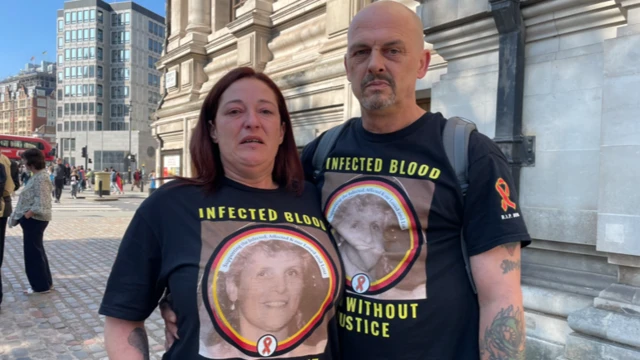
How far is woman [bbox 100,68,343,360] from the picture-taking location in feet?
4.93

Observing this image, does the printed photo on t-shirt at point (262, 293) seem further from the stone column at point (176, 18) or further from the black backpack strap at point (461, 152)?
the stone column at point (176, 18)

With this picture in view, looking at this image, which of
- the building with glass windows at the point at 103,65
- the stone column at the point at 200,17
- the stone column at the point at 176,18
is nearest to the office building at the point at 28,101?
the building with glass windows at the point at 103,65

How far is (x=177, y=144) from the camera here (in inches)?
497

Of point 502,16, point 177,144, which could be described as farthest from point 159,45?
point 502,16

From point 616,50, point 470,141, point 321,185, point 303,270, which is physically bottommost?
point 303,270

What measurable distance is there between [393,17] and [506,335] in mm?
1213

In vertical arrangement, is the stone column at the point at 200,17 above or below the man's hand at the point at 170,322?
above

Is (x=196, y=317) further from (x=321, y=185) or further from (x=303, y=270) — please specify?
(x=321, y=185)

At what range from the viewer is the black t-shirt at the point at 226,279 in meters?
1.50

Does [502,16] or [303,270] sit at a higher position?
[502,16]

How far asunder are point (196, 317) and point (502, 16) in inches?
117

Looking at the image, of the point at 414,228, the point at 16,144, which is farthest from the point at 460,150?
the point at 16,144

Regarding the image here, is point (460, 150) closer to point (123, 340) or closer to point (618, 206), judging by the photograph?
point (123, 340)

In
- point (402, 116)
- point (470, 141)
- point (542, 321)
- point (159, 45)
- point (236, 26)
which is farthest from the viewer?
point (159, 45)
